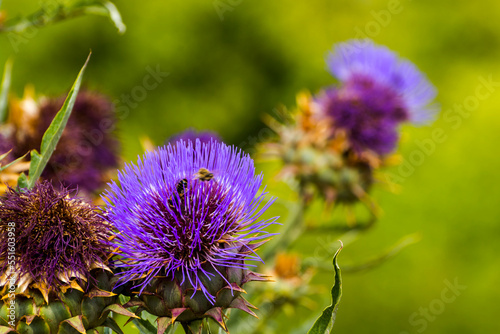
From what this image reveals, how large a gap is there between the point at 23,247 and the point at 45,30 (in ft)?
8.49

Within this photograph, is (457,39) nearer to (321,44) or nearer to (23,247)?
(321,44)

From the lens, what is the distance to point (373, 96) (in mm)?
1822

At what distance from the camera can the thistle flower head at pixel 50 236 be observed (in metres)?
0.83

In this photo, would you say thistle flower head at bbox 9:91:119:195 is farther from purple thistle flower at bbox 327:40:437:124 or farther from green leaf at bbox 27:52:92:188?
purple thistle flower at bbox 327:40:437:124

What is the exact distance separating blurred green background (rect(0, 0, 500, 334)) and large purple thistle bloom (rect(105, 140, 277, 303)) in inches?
81.2

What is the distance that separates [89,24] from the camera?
322 cm

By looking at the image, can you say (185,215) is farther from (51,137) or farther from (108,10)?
(108,10)

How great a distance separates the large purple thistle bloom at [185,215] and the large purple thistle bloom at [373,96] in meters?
0.93

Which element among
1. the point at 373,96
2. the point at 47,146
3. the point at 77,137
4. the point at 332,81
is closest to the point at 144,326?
the point at 47,146

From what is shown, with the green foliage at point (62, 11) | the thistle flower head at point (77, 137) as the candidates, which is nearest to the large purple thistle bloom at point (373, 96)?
the thistle flower head at point (77, 137)

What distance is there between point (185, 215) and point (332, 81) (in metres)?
2.56

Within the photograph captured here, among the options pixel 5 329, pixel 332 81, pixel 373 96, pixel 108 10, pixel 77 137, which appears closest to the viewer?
pixel 5 329

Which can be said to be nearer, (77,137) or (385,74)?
(77,137)

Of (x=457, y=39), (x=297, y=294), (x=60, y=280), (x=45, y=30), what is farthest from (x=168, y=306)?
(x=457, y=39)
